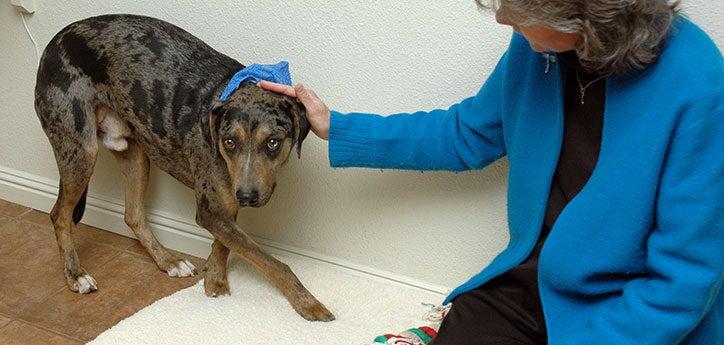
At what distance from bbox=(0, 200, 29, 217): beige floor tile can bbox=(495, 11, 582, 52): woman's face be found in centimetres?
231

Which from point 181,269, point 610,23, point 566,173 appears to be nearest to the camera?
point 610,23

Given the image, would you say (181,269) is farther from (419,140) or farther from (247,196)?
(419,140)

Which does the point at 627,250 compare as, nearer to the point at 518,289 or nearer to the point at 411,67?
the point at 518,289

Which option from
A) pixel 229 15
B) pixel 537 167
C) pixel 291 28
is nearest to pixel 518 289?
pixel 537 167

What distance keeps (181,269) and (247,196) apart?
730 mm

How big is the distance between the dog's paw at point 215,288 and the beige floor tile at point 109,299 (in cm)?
20

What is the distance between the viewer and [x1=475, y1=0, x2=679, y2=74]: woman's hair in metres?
1.52

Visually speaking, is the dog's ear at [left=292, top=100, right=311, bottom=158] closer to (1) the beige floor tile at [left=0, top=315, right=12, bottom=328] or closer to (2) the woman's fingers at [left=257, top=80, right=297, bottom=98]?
(2) the woman's fingers at [left=257, top=80, right=297, bottom=98]

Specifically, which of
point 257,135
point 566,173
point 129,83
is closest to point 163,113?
point 129,83

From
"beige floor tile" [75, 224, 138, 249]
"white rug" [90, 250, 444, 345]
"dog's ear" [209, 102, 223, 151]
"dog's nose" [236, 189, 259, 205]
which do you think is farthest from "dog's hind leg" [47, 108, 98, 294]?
"dog's nose" [236, 189, 259, 205]

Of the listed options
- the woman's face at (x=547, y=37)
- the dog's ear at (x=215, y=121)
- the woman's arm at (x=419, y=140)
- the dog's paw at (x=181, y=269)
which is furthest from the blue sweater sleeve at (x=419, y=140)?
the dog's paw at (x=181, y=269)

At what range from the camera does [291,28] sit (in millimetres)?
2549

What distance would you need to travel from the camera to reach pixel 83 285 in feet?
9.02

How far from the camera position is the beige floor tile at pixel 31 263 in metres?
2.72
